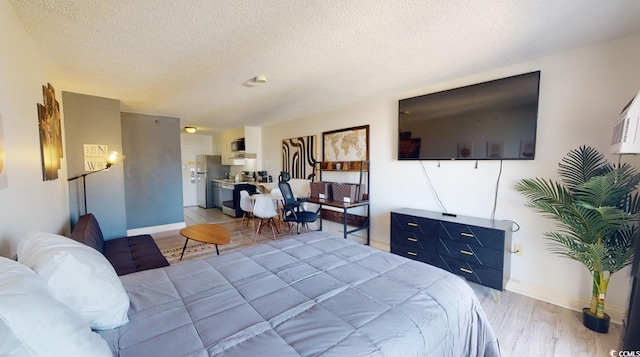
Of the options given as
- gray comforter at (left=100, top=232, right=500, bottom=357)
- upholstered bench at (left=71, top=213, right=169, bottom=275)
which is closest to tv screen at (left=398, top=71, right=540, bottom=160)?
gray comforter at (left=100, top=232, right=500, bottom=357)

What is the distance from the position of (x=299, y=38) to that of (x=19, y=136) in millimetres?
1953

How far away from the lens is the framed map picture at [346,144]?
3898 millimetres

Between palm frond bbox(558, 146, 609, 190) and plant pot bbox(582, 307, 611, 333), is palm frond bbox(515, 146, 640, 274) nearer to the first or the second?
palm frond bbox(558, 146, 609, 190)

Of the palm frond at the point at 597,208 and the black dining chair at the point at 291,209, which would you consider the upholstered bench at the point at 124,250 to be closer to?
the black dining chair at the point at 291,209

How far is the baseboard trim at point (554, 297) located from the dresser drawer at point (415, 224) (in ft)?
3.04

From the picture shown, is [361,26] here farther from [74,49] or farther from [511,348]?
[511,348]

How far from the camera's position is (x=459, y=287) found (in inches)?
56.9

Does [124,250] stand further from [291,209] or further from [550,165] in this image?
[550,165]

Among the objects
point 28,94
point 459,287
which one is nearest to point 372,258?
point 459,287

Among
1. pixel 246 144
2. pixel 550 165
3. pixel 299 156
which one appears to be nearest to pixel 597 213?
pixel 550 165

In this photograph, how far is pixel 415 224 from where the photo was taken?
2.87 meters

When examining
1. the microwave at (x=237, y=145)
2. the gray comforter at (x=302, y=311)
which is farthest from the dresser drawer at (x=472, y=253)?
the microwave at (x=237, y=145)

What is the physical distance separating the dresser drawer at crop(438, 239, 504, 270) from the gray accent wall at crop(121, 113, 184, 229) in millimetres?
4891

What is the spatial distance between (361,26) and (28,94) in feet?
7.97
